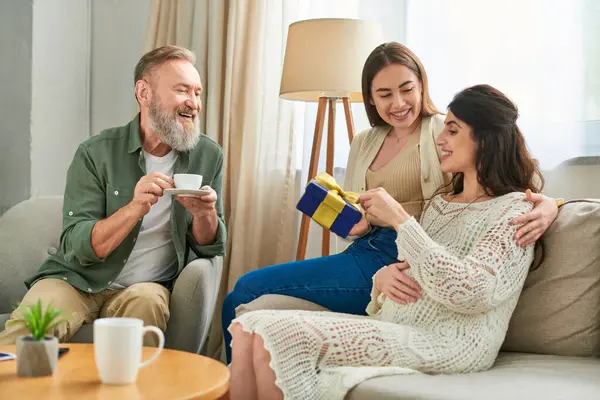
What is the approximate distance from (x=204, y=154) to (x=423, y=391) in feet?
4.12

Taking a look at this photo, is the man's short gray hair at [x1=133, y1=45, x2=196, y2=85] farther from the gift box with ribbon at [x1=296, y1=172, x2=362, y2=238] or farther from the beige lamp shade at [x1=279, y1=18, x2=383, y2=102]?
the gift box with ribbon at [x1=296, y1=172, x2=362, y2=238]

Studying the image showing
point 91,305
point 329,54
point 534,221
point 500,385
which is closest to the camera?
point 500,385

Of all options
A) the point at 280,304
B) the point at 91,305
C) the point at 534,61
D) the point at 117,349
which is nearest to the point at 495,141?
the point at 280,304

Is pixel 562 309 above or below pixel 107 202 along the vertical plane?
below

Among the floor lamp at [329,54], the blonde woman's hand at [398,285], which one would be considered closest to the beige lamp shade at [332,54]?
the floor lamp at [329,54]

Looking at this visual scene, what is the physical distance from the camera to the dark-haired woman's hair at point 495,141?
185 cm

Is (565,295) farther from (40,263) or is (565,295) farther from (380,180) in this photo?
(40,263)

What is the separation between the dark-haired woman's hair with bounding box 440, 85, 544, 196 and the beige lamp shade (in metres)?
0.85

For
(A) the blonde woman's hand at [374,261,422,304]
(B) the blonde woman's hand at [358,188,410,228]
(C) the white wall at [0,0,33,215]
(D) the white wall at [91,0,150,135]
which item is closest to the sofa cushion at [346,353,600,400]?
(A) the blonde woman's hand at [374,261,422,304]

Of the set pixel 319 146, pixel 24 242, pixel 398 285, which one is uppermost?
pixel 319 146

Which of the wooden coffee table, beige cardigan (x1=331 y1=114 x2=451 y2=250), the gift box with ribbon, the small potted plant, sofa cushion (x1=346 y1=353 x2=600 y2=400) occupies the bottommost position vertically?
sofa cushion (x1=346 y1=353 x2=600 y2=400)

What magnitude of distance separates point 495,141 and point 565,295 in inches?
16.3

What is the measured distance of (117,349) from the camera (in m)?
1.33

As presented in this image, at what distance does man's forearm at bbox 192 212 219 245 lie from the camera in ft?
7.57
